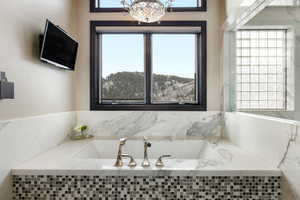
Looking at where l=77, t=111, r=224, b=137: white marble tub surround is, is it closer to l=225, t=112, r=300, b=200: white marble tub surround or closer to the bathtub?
l=225, t=112, r=300, b=200: white marble tub surround

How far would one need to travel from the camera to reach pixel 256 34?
6.81 feet

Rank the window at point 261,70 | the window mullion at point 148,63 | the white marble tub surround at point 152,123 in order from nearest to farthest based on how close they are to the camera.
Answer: the window at point 261,70 < the white marble tub surround at point 152,123 < the window mullion at point 148,63

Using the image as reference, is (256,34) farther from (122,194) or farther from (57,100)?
(57,100)

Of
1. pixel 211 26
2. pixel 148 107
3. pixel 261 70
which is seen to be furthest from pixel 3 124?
pixel 211 26

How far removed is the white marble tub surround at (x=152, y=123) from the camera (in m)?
2.74

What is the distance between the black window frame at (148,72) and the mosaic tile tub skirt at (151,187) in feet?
4.41

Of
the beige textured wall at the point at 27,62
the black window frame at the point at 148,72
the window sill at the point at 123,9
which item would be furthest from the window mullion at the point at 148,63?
the beige textured wall at the point at 27,62

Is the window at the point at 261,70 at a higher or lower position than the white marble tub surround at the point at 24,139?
higher

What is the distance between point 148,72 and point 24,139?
5.42 ft

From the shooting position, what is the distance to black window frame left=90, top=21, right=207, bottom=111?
2.75 meters

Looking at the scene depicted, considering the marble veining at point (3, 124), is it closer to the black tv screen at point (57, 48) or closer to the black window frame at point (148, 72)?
the black tv screen at point (57, 48)

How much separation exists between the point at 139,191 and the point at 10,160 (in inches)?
35.7

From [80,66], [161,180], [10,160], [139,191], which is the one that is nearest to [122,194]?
[139,191]

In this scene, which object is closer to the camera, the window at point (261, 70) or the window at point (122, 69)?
the window at point (261, 70)
